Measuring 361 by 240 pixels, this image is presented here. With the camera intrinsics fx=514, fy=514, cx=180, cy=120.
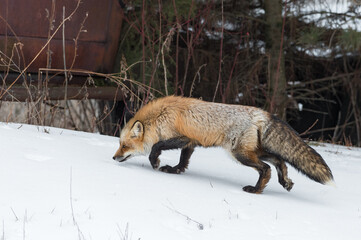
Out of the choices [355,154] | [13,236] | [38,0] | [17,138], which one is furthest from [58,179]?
[355,154]

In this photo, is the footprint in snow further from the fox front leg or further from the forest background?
the forest background

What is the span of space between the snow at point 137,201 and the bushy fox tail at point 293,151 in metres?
0.27

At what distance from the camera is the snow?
3105mm

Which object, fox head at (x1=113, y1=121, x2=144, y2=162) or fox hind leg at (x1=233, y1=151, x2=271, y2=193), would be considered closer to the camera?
fox hind leg at (x1=233, y1=151, x2=271, y2=193)

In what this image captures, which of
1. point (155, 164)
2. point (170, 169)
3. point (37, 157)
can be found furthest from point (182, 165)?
point (37, 157)

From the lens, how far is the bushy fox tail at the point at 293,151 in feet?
14.3

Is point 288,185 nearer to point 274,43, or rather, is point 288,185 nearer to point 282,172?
point 282,172

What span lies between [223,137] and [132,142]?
868 millimetres

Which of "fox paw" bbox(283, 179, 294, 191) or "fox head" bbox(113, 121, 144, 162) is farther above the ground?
"fox head" bbox(113, 121, 144, 162)

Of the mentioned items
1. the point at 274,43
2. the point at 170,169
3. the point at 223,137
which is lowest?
the point at 170,169

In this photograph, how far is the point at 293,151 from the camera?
14.7 feet

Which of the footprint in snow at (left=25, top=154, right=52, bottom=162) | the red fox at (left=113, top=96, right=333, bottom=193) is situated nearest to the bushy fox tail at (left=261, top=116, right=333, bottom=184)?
the red fox at (left=113, top=96, right=333, bottom=193)

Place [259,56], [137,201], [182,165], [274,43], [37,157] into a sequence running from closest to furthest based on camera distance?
[137,201] < [37,157] < [182,165] < [274,43] < [259,56]

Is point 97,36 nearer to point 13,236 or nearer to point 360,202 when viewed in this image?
point 360,202
